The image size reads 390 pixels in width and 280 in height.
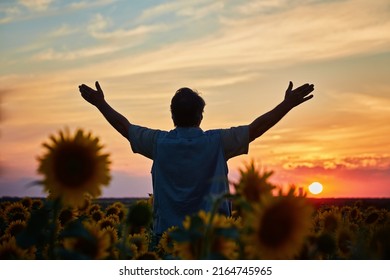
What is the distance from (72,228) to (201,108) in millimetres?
2458

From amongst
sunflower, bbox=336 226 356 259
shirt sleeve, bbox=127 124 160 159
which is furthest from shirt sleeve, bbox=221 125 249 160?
sunflower, bbox=336 226 356 259

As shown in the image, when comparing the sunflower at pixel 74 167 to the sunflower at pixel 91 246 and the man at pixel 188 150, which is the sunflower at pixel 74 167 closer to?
the sunflower at pixel 91 246

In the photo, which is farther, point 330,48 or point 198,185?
point 330,48

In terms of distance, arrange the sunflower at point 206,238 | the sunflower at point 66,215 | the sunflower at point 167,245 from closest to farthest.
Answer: the sunflower at point 206,238 → the sunflower at point 167,245 → the sunflower at point 66,215

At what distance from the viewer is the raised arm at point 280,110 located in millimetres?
4605

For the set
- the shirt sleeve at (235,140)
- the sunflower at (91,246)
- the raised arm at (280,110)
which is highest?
the raised arm at (280,110)

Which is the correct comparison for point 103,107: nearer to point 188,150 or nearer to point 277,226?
point 188,150

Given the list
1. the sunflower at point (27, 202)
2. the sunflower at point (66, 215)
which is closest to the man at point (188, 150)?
the sunflower at point (66, 215)

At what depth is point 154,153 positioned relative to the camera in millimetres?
4891

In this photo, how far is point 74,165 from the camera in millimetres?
2838

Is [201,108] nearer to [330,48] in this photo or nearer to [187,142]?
[187,142]

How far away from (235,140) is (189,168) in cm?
38
